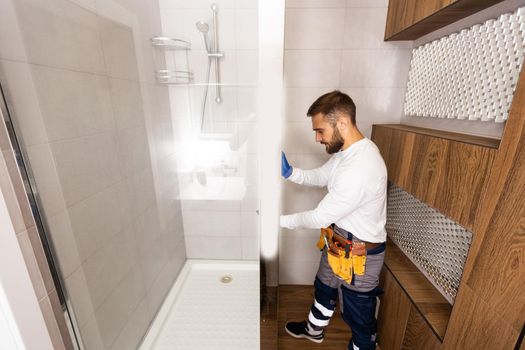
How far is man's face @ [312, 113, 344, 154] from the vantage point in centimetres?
129

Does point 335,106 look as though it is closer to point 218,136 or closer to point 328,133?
point 328,133

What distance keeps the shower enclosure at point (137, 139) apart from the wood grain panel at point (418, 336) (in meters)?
0.77

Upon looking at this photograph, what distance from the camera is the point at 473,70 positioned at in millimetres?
1052

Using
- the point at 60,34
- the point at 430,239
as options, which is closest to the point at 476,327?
the point at 430,239

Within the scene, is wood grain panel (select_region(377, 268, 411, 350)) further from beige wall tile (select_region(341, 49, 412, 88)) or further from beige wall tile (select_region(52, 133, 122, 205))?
beige wall tile (select_region(52, 133, 122, 205))

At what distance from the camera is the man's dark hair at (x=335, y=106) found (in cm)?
124

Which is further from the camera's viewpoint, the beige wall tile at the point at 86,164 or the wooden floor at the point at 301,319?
the wooden floor at the point at 301,319

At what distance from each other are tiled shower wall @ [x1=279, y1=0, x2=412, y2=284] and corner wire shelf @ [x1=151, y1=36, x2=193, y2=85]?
64cm

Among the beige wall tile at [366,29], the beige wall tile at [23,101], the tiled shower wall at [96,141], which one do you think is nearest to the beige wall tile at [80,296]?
the tiled shower wall at [96,141]

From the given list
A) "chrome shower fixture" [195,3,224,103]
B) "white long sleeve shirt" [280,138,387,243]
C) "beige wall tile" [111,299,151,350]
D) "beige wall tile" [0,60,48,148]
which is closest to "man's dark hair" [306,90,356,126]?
"white long sleeve shirt" [280,138,387,243]

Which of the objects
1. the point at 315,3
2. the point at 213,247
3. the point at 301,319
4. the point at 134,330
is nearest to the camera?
the point at 134,330

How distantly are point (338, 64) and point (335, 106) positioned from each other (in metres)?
0.54

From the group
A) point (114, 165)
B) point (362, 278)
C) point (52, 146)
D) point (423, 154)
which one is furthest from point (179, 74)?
point (362, 278)

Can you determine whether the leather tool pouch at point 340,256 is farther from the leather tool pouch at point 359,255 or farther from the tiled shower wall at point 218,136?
the tiled shower wall at point 218,136
